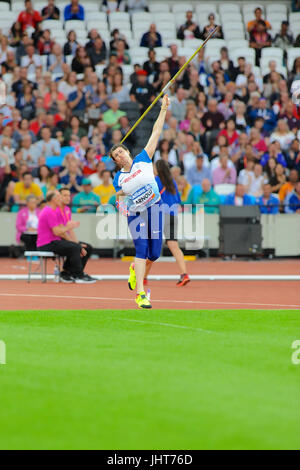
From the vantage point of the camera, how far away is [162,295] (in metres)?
14.4

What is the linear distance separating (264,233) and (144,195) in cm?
1317

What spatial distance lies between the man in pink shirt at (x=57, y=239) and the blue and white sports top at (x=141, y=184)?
5703 mm

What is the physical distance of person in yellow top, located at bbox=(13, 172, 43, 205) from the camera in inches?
889

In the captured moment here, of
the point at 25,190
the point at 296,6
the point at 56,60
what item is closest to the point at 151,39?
the point at 56,60

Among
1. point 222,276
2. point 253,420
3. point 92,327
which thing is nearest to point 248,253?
point 222,276

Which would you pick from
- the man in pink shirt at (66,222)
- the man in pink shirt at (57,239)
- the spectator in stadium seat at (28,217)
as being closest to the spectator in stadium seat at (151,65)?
the spectator in stadium seat at (28,217)

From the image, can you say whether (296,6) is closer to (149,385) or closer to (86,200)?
(86,200)

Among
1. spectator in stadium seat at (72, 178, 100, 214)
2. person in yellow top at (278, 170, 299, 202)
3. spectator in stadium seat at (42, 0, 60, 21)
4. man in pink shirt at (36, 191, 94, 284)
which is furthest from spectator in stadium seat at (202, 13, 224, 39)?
man in pink shirt at (36, 191, 94, 284)

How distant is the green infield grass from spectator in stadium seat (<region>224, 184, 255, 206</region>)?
13689mm

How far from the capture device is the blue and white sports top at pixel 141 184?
1159cm

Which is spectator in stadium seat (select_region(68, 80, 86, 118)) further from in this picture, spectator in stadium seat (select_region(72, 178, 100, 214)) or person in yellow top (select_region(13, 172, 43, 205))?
person in yellow top (select_region(13, 172, 43, 205))

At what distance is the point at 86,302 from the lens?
1316 centimetres
